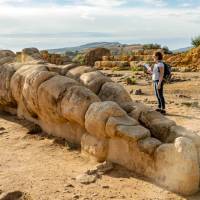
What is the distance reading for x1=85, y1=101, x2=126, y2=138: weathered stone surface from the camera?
658 cm

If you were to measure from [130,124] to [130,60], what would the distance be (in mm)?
20787

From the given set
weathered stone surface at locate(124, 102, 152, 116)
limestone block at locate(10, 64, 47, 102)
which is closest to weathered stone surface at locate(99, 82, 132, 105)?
weathered stone surface at locate(124, 102, 152, 116)

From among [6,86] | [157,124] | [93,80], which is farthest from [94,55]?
[157,124]

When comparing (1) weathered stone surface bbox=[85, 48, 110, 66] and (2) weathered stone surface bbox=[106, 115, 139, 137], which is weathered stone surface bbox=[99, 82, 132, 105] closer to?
(2) weathered stone surface bbox=[106, 115, 139, 137]

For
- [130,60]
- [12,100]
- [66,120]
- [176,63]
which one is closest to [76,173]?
[66,120]

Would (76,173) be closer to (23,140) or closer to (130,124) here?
(130,124)

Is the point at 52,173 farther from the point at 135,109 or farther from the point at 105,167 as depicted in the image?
the point at 135,109

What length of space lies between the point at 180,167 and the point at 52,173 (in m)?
1.94

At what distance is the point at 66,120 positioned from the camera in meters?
7.80

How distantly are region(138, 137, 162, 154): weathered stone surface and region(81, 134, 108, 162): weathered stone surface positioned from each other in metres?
0.74

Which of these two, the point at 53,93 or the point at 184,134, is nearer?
the point at 184,134

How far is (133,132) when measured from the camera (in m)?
6.22

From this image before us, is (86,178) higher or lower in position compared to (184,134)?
lower

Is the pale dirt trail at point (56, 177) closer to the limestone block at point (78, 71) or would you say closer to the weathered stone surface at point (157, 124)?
the weathered stone surface at point (157, 124)
